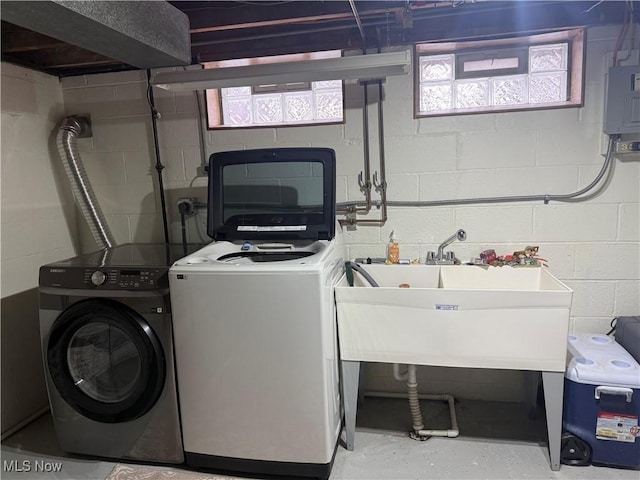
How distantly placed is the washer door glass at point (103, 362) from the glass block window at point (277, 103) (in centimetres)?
132

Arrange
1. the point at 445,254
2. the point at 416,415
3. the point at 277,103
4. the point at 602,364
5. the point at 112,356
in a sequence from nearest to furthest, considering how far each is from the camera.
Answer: the point at 602,364
the point at 112,356
the point at 416,415
the point at 445,254
the point at 277,103

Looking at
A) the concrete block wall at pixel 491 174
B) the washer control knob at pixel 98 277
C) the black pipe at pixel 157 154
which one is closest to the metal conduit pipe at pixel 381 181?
the concrete block wall at pixel 491 174

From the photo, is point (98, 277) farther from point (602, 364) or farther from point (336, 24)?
point (602, 364)

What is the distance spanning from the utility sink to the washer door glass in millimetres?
997

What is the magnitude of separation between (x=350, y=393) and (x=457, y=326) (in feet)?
1.99

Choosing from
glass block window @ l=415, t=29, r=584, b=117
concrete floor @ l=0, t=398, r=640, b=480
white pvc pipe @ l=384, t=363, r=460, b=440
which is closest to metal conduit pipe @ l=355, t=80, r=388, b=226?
glass block window @ l=415, t=29, r=584, b=117

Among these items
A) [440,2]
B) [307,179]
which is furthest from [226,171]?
[440,2]

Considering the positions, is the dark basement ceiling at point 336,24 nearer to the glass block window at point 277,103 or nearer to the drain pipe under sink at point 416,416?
the glass block window at point 277,103

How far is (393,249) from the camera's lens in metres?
2.47

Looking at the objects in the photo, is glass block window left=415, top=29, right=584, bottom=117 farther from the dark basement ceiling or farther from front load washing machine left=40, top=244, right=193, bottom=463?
front load washing machine left=40, top=244, right=193, bottom=463

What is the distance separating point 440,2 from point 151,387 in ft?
7.26

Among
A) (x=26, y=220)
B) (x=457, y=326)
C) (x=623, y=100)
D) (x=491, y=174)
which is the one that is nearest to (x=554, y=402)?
(x=457, y=326)

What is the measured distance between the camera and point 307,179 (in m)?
2.26

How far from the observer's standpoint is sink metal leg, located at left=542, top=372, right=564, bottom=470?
1.88 metres
